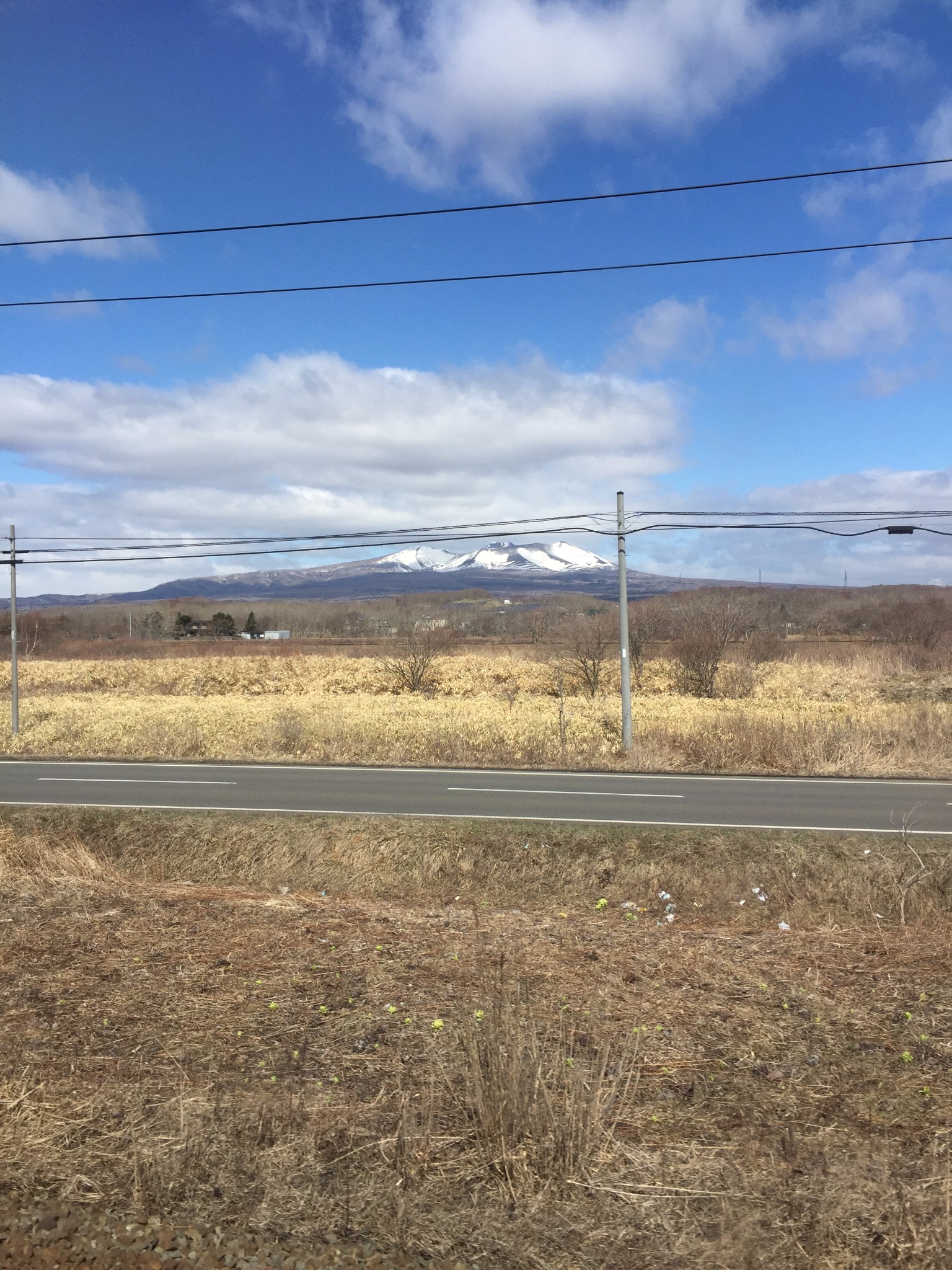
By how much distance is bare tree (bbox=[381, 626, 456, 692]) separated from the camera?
41.8m

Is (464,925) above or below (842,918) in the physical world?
above

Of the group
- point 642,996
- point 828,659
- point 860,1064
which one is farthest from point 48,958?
point 828,659

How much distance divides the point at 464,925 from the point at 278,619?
5088 inches

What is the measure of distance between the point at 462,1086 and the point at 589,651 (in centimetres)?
3308

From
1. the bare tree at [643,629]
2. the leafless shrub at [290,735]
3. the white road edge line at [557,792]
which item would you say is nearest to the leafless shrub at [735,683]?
the bare tree at [643,629]

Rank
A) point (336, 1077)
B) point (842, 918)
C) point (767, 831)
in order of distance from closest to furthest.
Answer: point (336, 1077), point (842, 918), point (767, 831)

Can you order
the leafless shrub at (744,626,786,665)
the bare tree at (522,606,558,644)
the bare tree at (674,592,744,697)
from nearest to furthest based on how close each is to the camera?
the bare tree at (674,592,744,697) → the leafless shrub at (744,626,786,665) → the bare tree at (522,606,558,644)

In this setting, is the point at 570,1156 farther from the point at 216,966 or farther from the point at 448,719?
the point at 448,719

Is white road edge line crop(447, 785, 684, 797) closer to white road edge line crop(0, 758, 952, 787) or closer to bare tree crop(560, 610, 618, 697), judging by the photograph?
white road edge line crop(0, 758, 952, 787)

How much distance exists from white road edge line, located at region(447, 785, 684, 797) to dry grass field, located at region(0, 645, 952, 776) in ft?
9.95

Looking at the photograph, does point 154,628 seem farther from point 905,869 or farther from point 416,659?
point 905,869

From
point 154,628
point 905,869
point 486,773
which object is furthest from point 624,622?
point 154,628

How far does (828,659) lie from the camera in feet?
145

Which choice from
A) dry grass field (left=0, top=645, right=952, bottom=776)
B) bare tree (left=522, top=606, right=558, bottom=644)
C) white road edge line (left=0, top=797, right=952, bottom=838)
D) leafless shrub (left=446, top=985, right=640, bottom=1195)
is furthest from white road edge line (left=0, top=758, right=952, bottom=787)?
bare tree (left=522, top=606, right=558, bottom=644)
